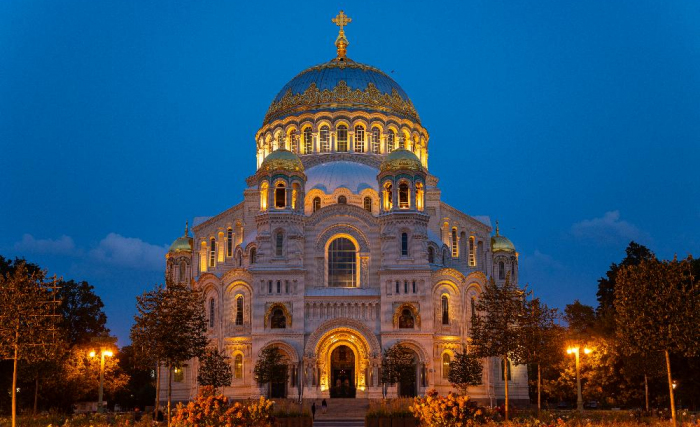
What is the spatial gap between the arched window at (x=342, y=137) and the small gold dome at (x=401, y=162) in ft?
28.2

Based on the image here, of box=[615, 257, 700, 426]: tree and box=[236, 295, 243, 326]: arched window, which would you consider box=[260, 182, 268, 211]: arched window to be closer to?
box=[236, 295, 243, 326]: arched window

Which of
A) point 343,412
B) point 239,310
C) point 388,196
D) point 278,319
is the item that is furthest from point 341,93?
point 343,412

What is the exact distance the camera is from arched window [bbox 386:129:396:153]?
66.6m

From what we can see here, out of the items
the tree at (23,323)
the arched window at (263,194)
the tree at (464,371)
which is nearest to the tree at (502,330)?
the tree at (464,371)

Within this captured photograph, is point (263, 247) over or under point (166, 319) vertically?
over

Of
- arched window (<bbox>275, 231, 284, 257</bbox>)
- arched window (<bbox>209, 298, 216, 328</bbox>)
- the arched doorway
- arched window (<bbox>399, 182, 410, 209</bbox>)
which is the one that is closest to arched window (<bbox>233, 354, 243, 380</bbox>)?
arched window (<bbox>209, 298, 216, 328</bbox>)

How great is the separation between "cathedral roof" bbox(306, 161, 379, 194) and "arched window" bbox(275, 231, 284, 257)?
5486 millimetres

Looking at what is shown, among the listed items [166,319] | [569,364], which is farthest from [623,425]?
[569,364]

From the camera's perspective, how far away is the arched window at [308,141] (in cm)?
6612

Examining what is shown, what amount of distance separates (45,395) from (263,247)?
637 inches

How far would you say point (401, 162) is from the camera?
5694 centimetres

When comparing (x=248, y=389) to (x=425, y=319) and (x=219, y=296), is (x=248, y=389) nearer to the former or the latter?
(x=219, y=296)

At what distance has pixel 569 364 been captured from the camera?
5119cm

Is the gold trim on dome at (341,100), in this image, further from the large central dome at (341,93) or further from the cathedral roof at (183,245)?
the cathedral roof at (183,245)
